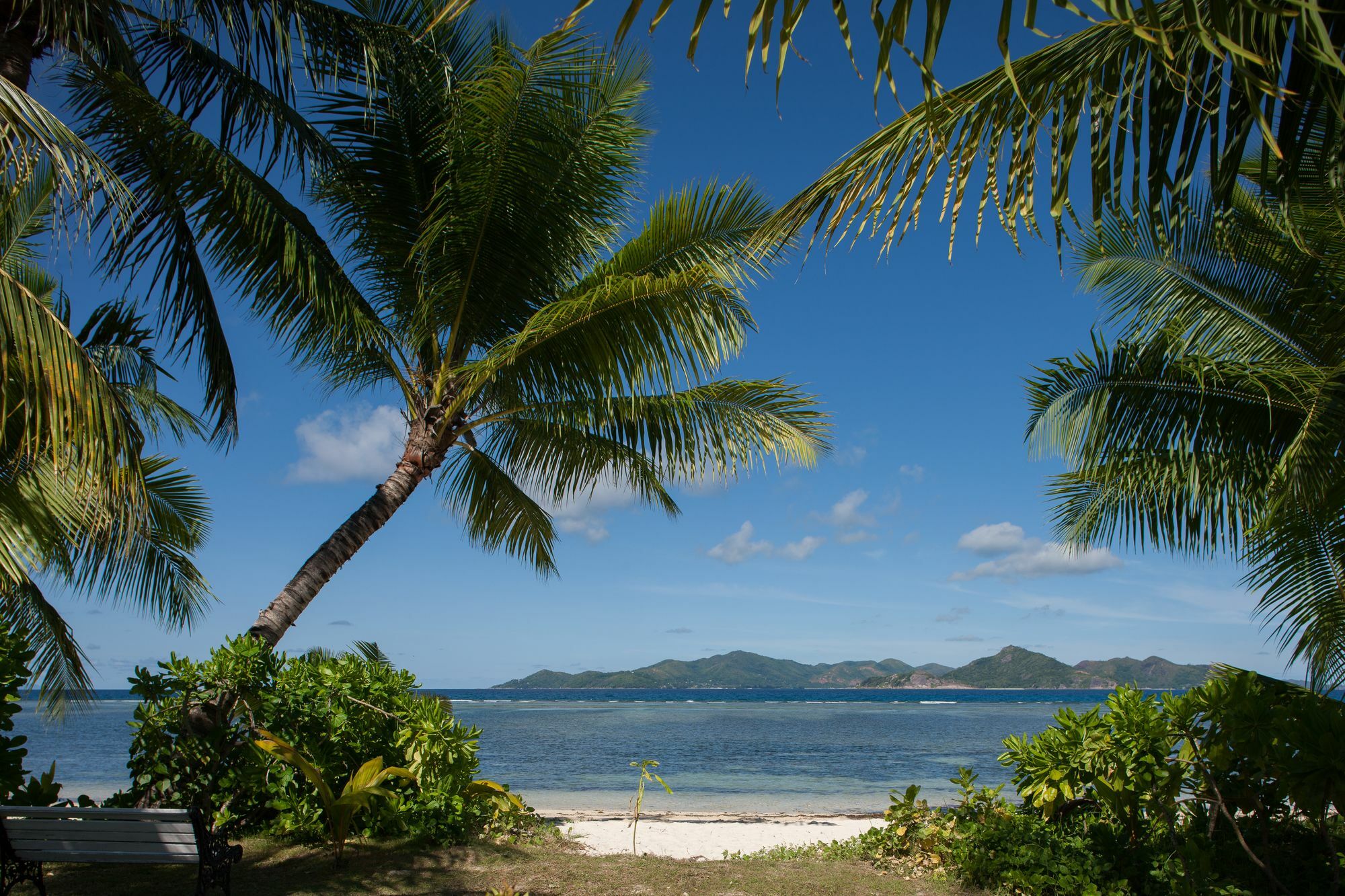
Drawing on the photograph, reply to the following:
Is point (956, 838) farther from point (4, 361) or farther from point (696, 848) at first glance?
point (4, 361)

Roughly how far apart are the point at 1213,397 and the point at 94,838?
801cm

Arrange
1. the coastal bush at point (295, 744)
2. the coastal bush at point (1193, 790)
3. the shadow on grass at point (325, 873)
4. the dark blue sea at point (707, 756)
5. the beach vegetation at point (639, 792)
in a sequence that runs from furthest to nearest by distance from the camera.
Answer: the dark blue sea at point (707, 756), the beach vegetation at point (639, 792), the coastal bush at point (295, 744), the shadow on grass at point (325, 873), the coastal bush at point (1193, 790)

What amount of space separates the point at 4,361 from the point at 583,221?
197 inches

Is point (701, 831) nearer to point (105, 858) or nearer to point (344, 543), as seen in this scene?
point (344, 543)

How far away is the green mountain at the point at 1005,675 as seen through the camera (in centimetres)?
12181

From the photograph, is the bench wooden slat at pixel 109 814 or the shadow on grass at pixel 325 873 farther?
the shadow on grass at pixel 325 873

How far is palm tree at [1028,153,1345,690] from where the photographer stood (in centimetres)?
611

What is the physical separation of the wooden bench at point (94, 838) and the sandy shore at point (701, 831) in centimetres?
311

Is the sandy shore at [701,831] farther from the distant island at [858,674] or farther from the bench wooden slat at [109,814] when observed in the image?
the distant island at [858,674]

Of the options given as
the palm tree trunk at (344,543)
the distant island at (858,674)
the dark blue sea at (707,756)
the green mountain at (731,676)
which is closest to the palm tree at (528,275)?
the palm tree trunk at (344,543)

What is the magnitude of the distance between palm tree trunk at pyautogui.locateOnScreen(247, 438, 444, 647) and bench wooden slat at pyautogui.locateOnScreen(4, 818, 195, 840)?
5.77ft

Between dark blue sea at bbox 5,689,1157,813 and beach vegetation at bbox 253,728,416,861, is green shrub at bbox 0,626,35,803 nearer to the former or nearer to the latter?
beach vegetation at bbox 253,728,416,861


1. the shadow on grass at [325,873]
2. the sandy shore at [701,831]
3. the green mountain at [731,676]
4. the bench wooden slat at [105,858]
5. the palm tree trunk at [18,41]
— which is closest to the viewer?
the bench wooden slat at [105,858]

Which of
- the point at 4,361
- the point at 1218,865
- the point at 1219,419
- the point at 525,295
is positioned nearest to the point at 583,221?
the point at 525,295
